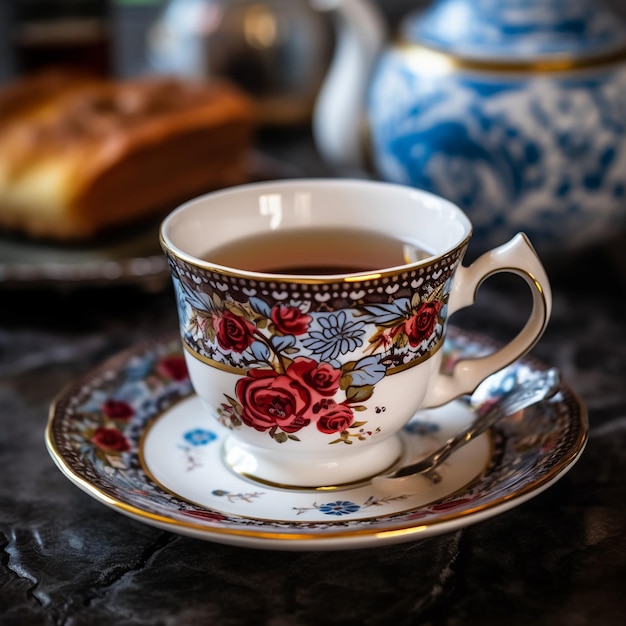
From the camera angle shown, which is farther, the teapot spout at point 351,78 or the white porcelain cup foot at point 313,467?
the teapot spout at point 351,78

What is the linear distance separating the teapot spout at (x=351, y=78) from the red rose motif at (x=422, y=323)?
45 cm

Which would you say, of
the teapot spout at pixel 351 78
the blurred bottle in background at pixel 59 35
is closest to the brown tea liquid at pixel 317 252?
the teapot spout at pixel 351 78

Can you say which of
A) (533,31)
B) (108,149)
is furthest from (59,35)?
(533,31)

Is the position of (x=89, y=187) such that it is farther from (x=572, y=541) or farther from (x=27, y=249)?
(x=572, y=541)

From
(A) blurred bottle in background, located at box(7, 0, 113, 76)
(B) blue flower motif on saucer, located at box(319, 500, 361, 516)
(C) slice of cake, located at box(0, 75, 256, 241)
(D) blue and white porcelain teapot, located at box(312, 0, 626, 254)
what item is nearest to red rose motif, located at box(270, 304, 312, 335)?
(B) blue flower motif on saucer, located at box(319, 500, 361, 516)

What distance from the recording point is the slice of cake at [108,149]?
95 cm

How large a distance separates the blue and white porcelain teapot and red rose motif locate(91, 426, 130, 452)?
0.41 meters

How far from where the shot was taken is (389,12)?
1.57 meters

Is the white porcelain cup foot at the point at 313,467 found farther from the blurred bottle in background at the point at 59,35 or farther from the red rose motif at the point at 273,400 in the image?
the blurred bottle in background at the point at 59,35

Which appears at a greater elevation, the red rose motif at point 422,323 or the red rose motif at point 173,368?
the red rose motif at point 422,323

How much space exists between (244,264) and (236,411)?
108 millimetres

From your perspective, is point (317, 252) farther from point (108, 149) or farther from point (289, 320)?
point (108, 149)

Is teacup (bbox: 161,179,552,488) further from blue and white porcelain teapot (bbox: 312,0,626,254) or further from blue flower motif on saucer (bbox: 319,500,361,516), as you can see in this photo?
blue and white porcelain teapot (bbox: 312,0,626,254)

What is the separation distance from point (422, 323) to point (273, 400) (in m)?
0.10
